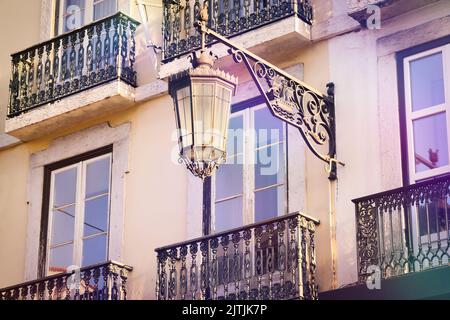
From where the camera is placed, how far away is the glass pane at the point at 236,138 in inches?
691

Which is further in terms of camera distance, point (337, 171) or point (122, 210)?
point (122, 210)

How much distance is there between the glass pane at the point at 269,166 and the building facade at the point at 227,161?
0.05 ft

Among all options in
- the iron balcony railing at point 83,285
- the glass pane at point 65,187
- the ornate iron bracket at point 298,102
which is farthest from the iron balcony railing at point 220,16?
the iron balcony railing at point 83,285

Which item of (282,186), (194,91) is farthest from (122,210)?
(194,91)

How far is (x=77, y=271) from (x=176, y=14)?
9.47 feet

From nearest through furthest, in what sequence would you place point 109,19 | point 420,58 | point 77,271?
point 420,58 → point 77,271 → point 109,19

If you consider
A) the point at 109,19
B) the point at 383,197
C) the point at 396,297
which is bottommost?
the point at 396,297

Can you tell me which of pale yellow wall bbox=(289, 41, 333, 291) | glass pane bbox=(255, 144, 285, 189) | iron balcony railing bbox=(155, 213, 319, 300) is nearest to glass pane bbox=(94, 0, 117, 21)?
pale yellow wall bbox=(289, 41, 333, 291)

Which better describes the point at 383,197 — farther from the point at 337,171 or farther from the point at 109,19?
the point at 109,19

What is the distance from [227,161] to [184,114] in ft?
7.73

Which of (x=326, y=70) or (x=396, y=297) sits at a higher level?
(x=326, y=70)

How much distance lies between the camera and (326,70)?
678 inches

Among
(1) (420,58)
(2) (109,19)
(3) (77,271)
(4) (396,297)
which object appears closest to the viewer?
(4) (396,297)

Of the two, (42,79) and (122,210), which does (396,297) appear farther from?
(42,79)
